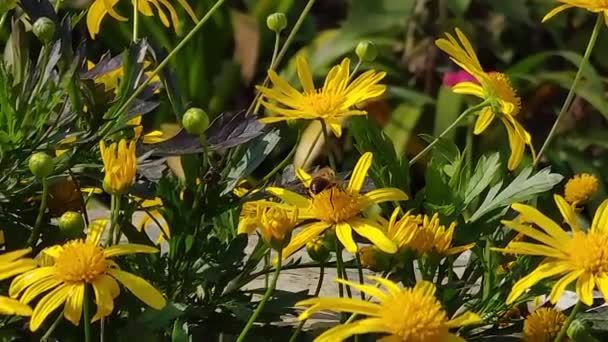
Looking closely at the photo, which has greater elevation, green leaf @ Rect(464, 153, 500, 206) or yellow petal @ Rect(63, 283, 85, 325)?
green leaf @ Rect(464, 153, 500, 206)

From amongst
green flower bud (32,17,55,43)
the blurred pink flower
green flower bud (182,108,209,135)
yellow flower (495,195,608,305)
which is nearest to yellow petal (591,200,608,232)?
yellow flower (495,195,608,305)

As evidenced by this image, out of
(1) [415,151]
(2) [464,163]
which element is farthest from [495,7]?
(2) [464,163]

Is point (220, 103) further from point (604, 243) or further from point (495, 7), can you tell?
point (604, 243)

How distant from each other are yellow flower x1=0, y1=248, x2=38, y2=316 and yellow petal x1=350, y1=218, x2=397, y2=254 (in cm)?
19

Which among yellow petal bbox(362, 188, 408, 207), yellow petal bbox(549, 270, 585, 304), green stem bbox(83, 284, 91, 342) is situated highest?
yellow petal bbox(362, 188, 408, 207)

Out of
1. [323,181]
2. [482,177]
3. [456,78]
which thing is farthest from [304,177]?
[456,78]

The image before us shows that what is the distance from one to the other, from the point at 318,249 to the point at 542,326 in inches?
5.9

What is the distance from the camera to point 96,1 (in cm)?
95

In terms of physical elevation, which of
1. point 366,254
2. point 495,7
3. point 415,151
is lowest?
point 415,151

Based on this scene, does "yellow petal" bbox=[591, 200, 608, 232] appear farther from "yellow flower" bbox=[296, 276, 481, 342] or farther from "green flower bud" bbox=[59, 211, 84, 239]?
"green flower bud" bbox=[59, 211, 84, 239]

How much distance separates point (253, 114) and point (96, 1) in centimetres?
18

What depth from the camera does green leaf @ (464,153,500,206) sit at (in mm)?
867

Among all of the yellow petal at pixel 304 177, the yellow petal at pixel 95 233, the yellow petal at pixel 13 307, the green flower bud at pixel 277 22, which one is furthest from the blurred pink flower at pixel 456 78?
the yellow petal at pixel 13 307

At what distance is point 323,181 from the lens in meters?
0.81
